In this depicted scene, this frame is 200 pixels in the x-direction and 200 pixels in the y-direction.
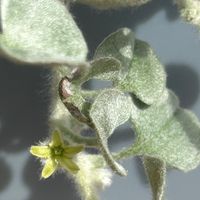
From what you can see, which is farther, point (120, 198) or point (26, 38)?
point (120, 198)

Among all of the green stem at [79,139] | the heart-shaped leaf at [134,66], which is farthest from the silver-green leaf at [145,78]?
the green stem at [79,139]

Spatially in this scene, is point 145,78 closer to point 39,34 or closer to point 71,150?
point 71,150

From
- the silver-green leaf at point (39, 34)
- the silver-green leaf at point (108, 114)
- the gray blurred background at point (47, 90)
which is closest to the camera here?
the silver-green leaf at point (39, 34)

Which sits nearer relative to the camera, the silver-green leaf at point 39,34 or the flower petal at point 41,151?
the silver-green leaf at point 39,34

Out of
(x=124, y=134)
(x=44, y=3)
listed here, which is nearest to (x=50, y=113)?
(x=124, y=134)

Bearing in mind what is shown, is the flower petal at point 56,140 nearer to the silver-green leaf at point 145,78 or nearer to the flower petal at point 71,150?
the flower petal at point 71,150

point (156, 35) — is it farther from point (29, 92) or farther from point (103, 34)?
point (29, 92)
